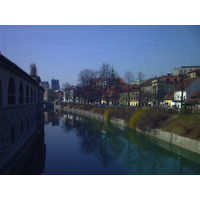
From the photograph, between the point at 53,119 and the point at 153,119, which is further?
the point at 53,119

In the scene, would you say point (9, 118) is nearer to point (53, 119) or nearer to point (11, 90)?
point (11, 90)

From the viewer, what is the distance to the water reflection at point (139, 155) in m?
16.8

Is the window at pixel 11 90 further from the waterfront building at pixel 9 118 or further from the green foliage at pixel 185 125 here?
the green foliage at pixel 185 125

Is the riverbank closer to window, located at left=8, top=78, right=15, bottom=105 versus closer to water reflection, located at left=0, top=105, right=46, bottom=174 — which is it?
water reflection, located at left=0, top=105, right=46, bottom=174

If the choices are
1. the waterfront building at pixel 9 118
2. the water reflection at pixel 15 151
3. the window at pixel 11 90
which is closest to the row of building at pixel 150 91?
the water reflection at pixel 15 151

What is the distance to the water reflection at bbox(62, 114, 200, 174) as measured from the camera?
1675cm

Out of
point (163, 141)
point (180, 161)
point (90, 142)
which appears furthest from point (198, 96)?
point (180, 161)

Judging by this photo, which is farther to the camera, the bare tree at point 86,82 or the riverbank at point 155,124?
the bare tree at point 86,82

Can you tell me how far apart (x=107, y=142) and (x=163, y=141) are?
6041mm

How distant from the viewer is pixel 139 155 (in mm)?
21156

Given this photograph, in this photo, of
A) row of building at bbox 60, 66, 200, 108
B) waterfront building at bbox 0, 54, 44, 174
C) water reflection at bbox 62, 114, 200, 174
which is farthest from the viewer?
row of building at bbox 60, 66, 200, 108

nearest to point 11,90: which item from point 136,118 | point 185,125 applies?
point 185,125

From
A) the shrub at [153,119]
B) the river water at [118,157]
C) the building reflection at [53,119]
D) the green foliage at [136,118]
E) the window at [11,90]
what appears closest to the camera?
the window at [11,90]

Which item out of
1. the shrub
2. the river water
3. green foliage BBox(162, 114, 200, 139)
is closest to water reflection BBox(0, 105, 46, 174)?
the river water
